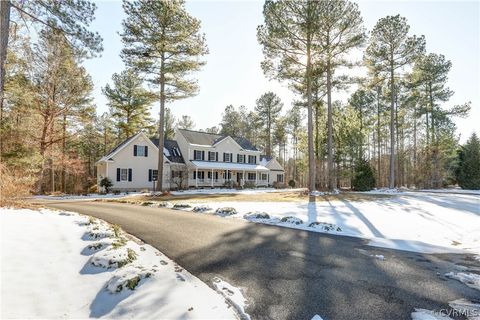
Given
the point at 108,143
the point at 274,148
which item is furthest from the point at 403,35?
the point at 108,143

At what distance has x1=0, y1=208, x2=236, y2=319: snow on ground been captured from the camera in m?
3.37

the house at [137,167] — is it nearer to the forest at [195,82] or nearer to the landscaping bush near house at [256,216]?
the forest at [195,82]

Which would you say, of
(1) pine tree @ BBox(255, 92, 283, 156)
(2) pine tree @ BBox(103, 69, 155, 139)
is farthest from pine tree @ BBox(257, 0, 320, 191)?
(1) pine tree @ BBox(255, 92, 283, 156)

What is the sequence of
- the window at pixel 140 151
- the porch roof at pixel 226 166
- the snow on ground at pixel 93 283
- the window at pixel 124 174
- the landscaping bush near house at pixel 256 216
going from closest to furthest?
the snow on ground at pixel 93 283
the landscaping bush near house at pixel 256 216
the window at pixel 124 174
the window at pixel 140 151
the porch roof at pixel 226 166

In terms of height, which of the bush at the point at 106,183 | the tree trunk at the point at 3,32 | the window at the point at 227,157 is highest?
the tree trunk at the point at 3,32

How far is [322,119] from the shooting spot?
92.1 ft

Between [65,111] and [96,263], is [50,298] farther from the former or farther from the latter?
[65,111]

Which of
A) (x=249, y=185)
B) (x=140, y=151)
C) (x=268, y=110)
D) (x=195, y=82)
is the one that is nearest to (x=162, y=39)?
(x=195, y=82)

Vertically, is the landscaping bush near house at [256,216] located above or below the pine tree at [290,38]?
below

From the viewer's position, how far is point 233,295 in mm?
3947

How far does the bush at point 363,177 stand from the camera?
86.4ft

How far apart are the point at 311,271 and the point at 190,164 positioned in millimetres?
27888

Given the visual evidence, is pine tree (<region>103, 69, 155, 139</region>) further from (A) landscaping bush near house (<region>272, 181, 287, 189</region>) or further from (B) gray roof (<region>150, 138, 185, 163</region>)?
(A) landscaping bush near house (<region>272, 181, 287, 189</region>)

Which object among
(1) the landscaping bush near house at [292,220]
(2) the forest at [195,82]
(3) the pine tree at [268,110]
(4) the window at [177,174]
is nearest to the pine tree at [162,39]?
(2) the forest at [195,82]
